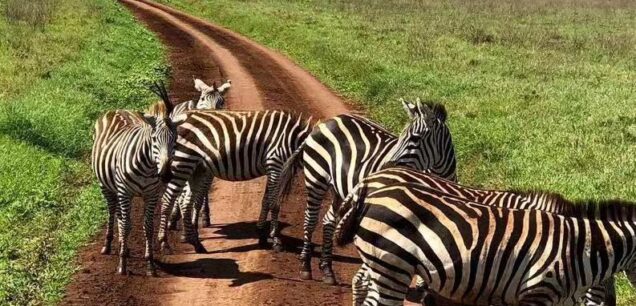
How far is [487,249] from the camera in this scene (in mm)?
6711

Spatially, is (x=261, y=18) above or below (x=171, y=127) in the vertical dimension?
above

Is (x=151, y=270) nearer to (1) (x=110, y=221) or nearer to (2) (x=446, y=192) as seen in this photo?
(1) (x=110, y=221)

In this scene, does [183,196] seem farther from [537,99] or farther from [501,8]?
[501,8]

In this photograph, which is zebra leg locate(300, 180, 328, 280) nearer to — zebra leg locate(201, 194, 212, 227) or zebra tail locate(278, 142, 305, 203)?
zebra tail locate(278, 142, 305, 203)

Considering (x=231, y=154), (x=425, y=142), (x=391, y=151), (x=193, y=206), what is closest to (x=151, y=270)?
(x=193, y=206)

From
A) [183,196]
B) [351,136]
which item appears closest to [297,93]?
[183,196]

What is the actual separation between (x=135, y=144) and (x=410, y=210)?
5257mm

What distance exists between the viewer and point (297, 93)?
930 inches

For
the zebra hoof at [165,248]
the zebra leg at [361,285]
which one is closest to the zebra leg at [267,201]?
the zebra hoof at [165,248]

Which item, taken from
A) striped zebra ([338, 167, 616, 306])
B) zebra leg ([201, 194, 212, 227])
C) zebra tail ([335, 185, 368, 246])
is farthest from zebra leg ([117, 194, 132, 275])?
zebra tail ([335, 185, 368, 246])

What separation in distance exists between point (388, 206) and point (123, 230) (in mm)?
5085

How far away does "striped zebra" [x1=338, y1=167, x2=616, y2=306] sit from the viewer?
746 cm

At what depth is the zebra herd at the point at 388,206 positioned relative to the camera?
22.0 ft

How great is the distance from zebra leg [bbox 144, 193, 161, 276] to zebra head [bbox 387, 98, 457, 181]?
12.0 feet
